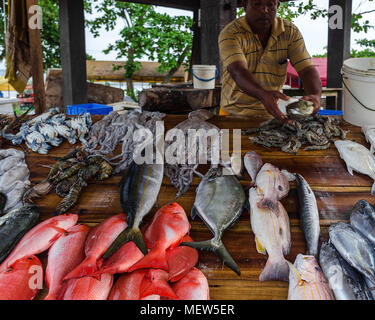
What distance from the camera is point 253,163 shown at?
7.60 feet

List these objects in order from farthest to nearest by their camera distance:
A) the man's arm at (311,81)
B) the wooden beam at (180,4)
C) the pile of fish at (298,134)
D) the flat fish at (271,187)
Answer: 1. the wooden beam at (180,4)
2. the man's arm at (311,81)
3. the pile of fish at (298,134)
4. the flat fish at (271,187)

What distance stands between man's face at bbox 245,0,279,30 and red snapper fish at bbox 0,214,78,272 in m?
2.76

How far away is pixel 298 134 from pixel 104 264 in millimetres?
1863

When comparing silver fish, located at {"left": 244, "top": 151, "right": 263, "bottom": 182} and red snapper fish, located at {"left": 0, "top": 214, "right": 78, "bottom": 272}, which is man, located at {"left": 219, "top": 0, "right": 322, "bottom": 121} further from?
red snapper fish, located at {"left": 0, "top": 214, "right": 78, "bottom": 272}

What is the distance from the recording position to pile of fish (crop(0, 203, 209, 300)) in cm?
141

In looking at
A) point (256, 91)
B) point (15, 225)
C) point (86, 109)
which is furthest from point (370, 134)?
point (86, 109)

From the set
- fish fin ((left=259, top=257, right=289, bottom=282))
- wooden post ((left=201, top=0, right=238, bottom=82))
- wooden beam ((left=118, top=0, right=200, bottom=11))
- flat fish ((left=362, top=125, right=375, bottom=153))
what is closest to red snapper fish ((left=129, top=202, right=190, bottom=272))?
fish fin ((left=259, top=257, right=289, bottom=282))

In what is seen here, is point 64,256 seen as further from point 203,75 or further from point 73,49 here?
point 73,49

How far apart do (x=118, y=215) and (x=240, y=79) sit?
1.85 meters

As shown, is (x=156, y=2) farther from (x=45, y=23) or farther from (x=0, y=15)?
(x=0, y=15)

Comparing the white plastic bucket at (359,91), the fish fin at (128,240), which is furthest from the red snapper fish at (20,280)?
the white plastic bucket at (359,91)

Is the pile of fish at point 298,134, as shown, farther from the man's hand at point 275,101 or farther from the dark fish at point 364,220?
the dark fish at point 364,220

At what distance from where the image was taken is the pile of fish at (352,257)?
4.71 ft

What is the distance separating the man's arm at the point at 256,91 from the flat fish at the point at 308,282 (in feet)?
4.70
